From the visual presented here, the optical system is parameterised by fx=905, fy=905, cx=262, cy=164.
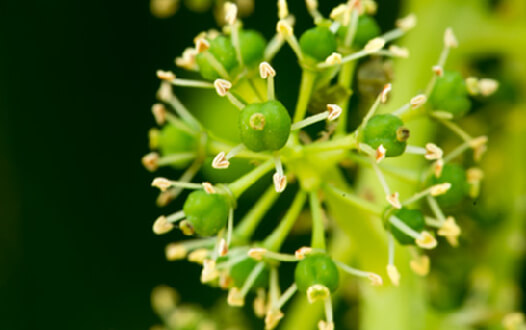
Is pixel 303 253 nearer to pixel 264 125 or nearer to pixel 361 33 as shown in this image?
pixel 264 125

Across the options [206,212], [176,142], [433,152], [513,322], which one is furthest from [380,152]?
[513,322]

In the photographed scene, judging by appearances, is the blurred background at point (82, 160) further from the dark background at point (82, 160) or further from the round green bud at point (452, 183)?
the round green bud at point (452, 183)

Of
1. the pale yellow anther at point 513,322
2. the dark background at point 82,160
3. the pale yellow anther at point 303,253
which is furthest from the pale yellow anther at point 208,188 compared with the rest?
the dark background at point 82,160

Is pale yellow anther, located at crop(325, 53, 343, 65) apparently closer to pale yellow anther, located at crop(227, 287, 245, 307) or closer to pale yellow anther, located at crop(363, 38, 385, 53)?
pale yellow anther, located at crop(363, 38, 385, 53)

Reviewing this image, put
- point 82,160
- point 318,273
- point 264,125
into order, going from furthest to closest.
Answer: point 82,160, point 318,273, point 264,125

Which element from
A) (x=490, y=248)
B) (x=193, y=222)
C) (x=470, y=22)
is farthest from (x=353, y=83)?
(x=490, y=248)
